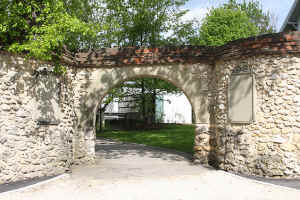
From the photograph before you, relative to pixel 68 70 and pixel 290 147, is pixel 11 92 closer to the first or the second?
pixel 68 70

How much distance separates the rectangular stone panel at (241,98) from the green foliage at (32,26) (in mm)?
4447

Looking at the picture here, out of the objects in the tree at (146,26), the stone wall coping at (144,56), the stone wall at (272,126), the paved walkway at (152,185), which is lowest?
the paved walkway at (152,185)

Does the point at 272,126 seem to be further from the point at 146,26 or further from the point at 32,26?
the point at 146,26

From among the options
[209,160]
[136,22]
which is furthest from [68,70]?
[136,22]

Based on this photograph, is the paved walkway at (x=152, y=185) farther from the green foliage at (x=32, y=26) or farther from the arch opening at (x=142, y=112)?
the arch opening at (x=142, y=112)

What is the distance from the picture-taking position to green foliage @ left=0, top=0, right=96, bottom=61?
23.6ft

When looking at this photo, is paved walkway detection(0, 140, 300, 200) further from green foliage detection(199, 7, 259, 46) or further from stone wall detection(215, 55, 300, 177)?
green foliage detection(199, 7, 259, 46)

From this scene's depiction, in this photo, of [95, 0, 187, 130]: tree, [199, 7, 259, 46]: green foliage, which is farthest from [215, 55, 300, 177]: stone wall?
[199, 7, 259, 46]: green foliage

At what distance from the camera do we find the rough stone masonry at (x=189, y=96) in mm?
7660

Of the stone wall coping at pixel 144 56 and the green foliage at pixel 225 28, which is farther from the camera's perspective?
the green foliage at pixel 225 28

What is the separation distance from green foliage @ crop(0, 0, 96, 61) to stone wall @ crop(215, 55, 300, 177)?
5.00m

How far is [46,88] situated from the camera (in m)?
8.38

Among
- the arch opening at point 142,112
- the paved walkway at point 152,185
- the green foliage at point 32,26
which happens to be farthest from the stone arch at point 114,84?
the arch opening at point 142,112

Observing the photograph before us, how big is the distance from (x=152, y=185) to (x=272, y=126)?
3.52 metres
